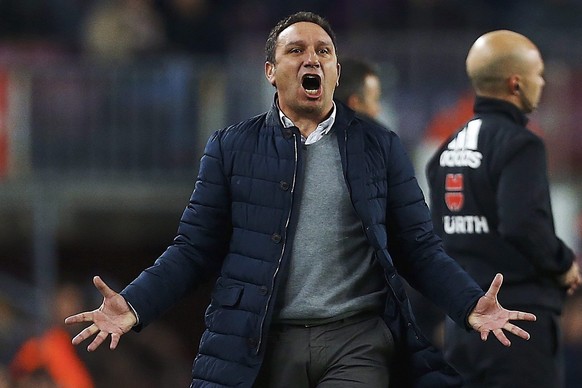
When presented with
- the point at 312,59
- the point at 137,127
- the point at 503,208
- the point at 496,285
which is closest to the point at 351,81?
the point at 503,208

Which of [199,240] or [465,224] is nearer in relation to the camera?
[199,240]

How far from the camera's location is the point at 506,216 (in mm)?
6102

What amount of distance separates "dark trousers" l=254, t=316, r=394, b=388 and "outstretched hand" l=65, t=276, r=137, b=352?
469 millimetres

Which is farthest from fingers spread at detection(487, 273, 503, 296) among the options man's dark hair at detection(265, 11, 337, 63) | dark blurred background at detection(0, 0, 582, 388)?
dark blurred background at detection(0, 0, 582, 388)

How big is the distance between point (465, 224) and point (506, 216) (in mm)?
259

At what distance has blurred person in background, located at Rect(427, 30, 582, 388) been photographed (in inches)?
240

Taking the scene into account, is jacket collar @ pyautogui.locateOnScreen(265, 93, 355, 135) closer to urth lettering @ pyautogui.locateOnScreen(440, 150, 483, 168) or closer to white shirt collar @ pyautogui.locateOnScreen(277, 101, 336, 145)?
white shirt collar @ pyautogui.locateOnScreen(277, 101, 336, 145)

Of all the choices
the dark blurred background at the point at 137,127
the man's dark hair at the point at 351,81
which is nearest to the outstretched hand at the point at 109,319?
the man's dark hair at the point at 351,81

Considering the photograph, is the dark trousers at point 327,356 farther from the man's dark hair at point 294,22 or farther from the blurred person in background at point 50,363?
the blurred person in background at point 50,363

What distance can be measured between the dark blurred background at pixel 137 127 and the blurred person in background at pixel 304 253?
6.07 m

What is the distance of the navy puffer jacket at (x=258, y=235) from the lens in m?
4.94

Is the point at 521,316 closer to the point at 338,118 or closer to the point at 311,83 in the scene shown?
the point at 338,118

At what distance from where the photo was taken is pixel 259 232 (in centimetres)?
500

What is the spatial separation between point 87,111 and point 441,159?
633cm
